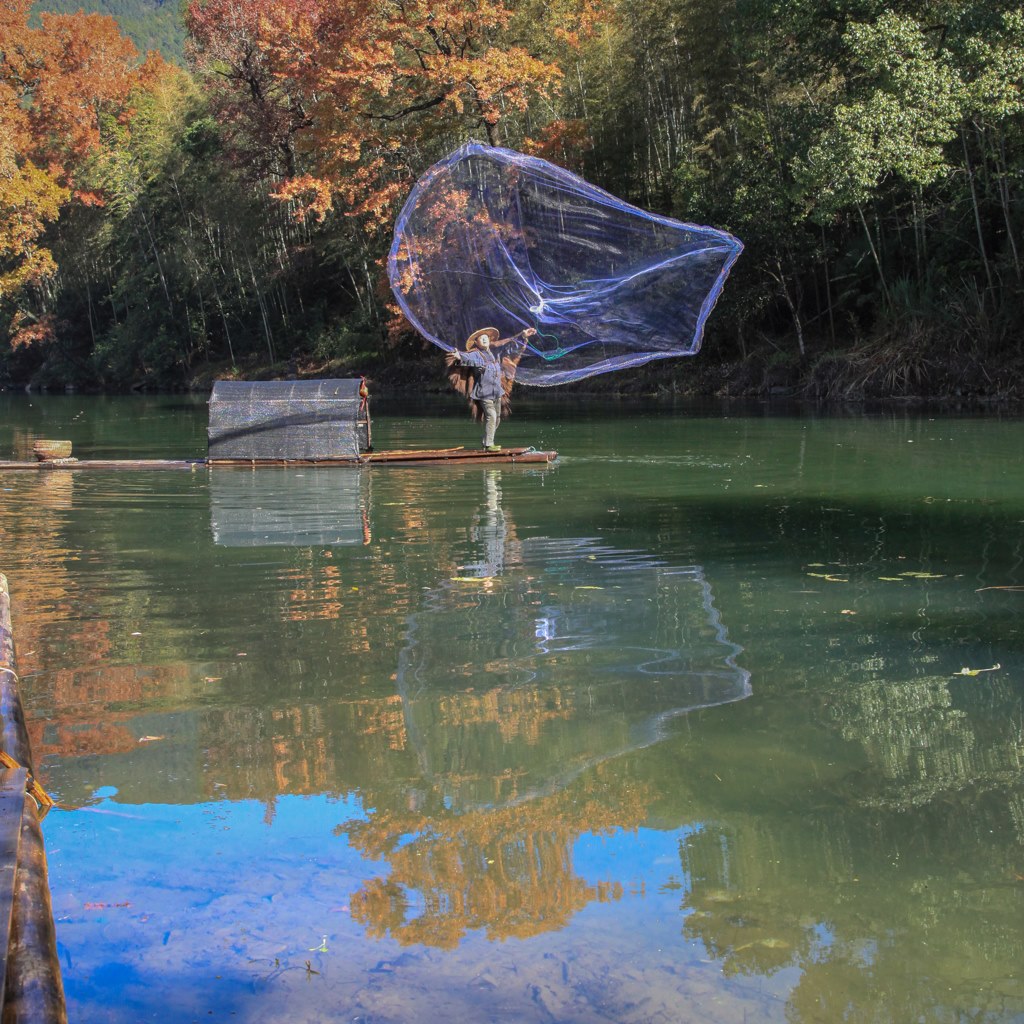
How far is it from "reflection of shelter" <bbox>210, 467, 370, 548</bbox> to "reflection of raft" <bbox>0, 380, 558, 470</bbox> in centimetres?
53

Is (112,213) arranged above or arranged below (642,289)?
above

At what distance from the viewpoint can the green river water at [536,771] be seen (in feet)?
12.1

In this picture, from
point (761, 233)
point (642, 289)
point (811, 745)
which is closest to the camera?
point (811, 745)

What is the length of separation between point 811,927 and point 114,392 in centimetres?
5852

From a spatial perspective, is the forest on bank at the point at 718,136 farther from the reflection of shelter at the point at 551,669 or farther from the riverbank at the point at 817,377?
the reflection of shelter at the point at 551,669

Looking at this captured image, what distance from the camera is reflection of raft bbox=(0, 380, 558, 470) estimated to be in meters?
18.4

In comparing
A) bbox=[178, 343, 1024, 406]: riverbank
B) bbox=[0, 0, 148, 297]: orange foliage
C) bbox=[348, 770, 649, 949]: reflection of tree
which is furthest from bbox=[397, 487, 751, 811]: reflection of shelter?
bbox=[0, 0, 148, 297]: orange foliage

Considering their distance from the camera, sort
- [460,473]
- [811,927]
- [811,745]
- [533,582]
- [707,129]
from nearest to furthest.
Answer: [811,927] → [811,745] → [533,582] → [460,473] → [707,129]

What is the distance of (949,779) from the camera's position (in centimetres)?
505

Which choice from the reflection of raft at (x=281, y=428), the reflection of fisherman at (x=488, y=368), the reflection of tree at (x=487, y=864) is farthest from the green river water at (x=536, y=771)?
the reflection of raft at (x=281, y=428)

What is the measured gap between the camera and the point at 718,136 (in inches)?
1405

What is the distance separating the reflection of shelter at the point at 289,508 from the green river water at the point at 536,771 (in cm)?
27

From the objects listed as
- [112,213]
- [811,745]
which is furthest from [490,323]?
[112,213]

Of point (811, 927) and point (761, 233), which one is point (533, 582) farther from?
point (761, 233)
